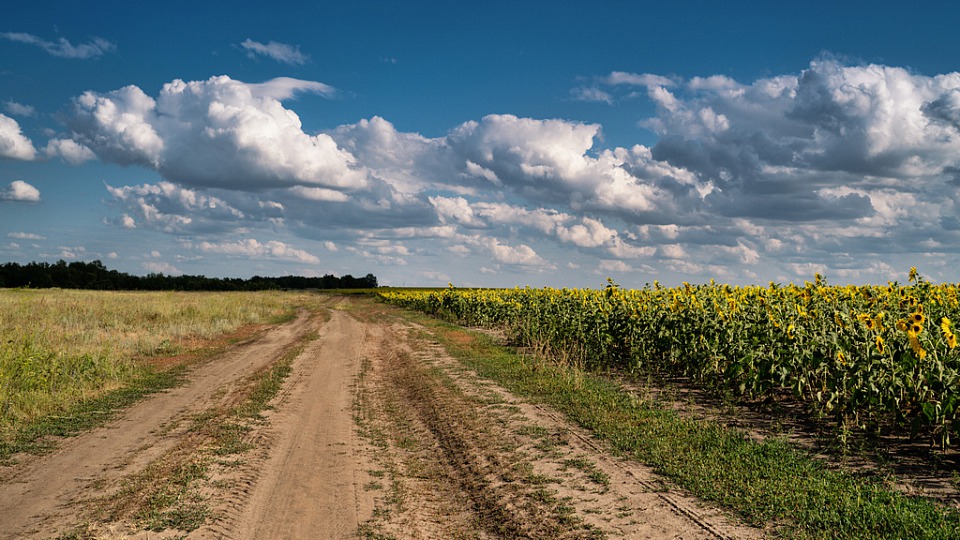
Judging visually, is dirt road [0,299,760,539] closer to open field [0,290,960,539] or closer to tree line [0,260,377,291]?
open field [0,290,960,539]

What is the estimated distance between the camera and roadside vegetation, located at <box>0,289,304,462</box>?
10.6m

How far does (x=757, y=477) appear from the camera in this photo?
6855 mm

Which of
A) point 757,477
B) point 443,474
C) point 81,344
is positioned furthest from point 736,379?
point 81,344

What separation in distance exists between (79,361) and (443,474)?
11.2m

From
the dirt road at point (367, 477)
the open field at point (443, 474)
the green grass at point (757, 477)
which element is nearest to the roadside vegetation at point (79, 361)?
the open field at point (443, 474)

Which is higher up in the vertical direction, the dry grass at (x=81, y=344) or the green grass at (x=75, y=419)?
the dry grass at (x=81, y=344)

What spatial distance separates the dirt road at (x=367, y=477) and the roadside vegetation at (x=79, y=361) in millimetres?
983

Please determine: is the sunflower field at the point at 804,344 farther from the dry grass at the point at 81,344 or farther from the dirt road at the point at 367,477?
the dry grass at the point at 81,344

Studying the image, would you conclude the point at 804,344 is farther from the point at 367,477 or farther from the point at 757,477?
the point at 367,477

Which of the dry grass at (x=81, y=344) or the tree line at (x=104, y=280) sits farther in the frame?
the tree line at (x=104, y=280)

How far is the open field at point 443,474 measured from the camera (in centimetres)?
589

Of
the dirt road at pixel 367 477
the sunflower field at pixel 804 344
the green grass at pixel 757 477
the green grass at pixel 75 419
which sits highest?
the sunflower field at pixel 804 344

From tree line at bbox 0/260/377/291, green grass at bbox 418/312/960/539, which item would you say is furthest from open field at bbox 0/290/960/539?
tree line at bbox 0/260/377/291

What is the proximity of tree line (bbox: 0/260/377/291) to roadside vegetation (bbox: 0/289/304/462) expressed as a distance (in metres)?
54.9
